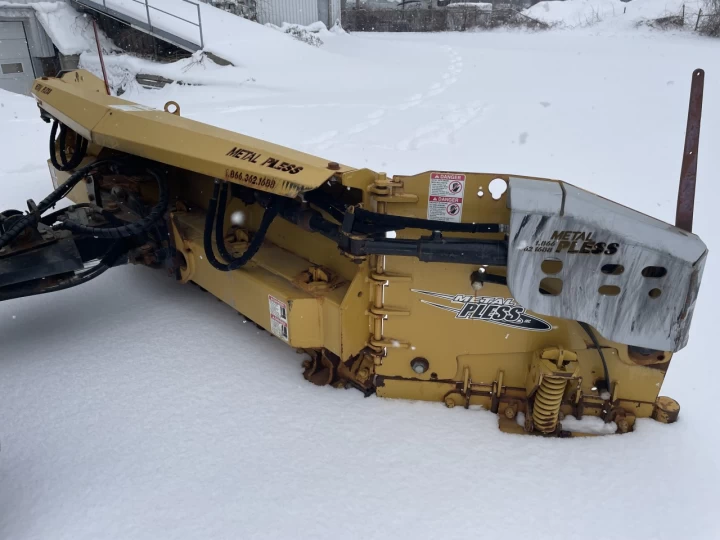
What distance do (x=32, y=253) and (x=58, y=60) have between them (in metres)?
11.1

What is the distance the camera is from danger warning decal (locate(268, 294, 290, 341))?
8.95 ft

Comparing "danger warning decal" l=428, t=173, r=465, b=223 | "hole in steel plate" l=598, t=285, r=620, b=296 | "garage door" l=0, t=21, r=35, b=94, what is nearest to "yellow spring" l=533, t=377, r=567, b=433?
"hole in steel plate" l=598, t=285, r=620, b=296

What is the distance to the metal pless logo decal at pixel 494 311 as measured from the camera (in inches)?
96.6

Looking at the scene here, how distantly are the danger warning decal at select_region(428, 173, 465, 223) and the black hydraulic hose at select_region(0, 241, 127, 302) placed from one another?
1.96 meters

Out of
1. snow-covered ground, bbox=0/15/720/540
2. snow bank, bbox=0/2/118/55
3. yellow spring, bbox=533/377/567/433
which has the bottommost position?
snow-covered ground, bbox=0/15/720/540

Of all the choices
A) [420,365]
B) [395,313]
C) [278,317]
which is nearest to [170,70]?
[278,317]

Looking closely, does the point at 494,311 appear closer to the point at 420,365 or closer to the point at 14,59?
the point at 420,365

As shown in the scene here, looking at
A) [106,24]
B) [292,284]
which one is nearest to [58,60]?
[106,24]

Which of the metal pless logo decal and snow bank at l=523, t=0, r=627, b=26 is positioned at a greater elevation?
snow bank at l=523, t=0, r=627, b=26

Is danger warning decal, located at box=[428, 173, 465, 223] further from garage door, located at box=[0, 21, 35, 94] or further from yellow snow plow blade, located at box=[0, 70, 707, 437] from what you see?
garage door, located at box=[0, 21, 35, 94]

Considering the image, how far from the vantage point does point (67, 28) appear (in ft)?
38.9

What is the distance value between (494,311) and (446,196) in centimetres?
57

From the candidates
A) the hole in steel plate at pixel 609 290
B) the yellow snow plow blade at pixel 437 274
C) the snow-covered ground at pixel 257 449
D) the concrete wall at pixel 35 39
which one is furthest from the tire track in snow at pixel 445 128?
the concrete wall at pixel 35 39

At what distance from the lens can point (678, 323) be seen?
2.18 meters
